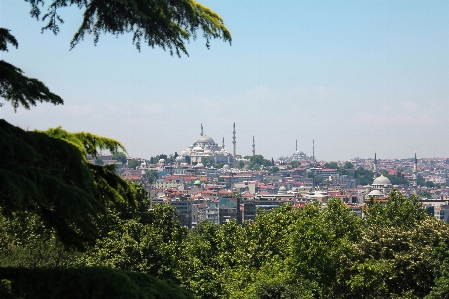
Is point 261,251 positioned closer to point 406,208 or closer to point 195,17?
point 406,208

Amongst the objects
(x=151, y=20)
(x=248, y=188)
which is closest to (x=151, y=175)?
(x=248, y=188)

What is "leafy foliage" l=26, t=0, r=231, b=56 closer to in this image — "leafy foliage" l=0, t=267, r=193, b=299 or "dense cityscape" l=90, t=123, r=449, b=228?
"leafy foliage" l=0, t=267, r=193, b=299

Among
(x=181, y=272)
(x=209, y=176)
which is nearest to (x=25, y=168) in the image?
(x=181, y=272)

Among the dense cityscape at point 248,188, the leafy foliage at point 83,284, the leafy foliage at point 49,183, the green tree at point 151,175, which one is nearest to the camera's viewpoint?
the leafy foliage at point 49,183

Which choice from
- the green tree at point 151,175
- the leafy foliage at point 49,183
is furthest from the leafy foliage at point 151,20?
the green tree at point 151,175

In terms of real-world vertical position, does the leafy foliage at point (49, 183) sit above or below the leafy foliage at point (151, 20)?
below

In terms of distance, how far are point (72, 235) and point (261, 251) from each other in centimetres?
1545

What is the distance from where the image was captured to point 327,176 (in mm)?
197875

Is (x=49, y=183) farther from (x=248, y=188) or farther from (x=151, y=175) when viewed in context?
(x=151, y=175)

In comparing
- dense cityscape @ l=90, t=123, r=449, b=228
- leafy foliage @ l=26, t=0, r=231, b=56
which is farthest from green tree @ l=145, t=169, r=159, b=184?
leafy foliage @ l=26, t=0, r=231, b=56

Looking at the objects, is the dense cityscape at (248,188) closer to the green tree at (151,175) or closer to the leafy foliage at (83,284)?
the green tree at (151,175)

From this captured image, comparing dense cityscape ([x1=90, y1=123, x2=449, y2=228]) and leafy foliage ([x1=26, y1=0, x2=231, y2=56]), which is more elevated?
leafy foliage ([x1=26, y1=0, x2=231, y2=56])

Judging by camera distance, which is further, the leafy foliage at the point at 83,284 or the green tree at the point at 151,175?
the green tree at the point at 151,175

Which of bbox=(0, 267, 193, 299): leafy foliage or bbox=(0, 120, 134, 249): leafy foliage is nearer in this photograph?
bbox=(0, 120, 134, 249): leafy foliage
